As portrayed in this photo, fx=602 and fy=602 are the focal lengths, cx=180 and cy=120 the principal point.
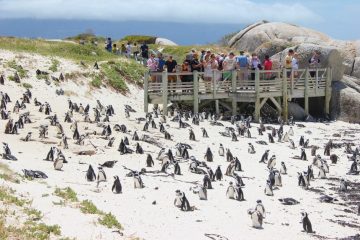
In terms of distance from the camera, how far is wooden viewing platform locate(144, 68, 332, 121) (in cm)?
3002

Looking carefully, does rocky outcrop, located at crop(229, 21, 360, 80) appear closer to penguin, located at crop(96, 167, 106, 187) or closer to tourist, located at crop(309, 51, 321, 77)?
tourist, located at crop(309, 51, 321, 77)

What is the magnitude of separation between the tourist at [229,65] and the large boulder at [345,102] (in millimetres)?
7972

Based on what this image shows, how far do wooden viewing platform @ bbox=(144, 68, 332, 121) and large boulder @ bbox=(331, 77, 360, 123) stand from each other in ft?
1.71

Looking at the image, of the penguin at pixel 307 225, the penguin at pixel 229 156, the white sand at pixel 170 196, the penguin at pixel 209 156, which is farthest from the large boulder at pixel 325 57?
the penguin at pixel 307 225

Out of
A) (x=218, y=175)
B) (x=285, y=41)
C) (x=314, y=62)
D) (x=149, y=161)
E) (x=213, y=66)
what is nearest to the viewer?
(x=218, y=175)

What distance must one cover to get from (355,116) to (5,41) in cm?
2314

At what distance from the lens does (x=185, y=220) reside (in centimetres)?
1367

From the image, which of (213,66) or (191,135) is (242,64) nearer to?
(213,66)

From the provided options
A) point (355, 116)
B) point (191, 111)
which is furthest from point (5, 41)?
point (355, 116)

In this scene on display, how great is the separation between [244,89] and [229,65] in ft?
6.36

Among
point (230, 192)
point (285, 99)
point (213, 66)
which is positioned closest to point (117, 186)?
point (230, 192)

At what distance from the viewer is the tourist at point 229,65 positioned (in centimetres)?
3103

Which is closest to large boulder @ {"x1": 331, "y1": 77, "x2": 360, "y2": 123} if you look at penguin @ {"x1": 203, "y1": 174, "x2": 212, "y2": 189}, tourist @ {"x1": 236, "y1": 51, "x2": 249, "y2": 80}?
tourist @ {"x1": 236, "y1": 51, "x2": 249, "y2": 80}

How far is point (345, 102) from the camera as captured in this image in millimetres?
35438
